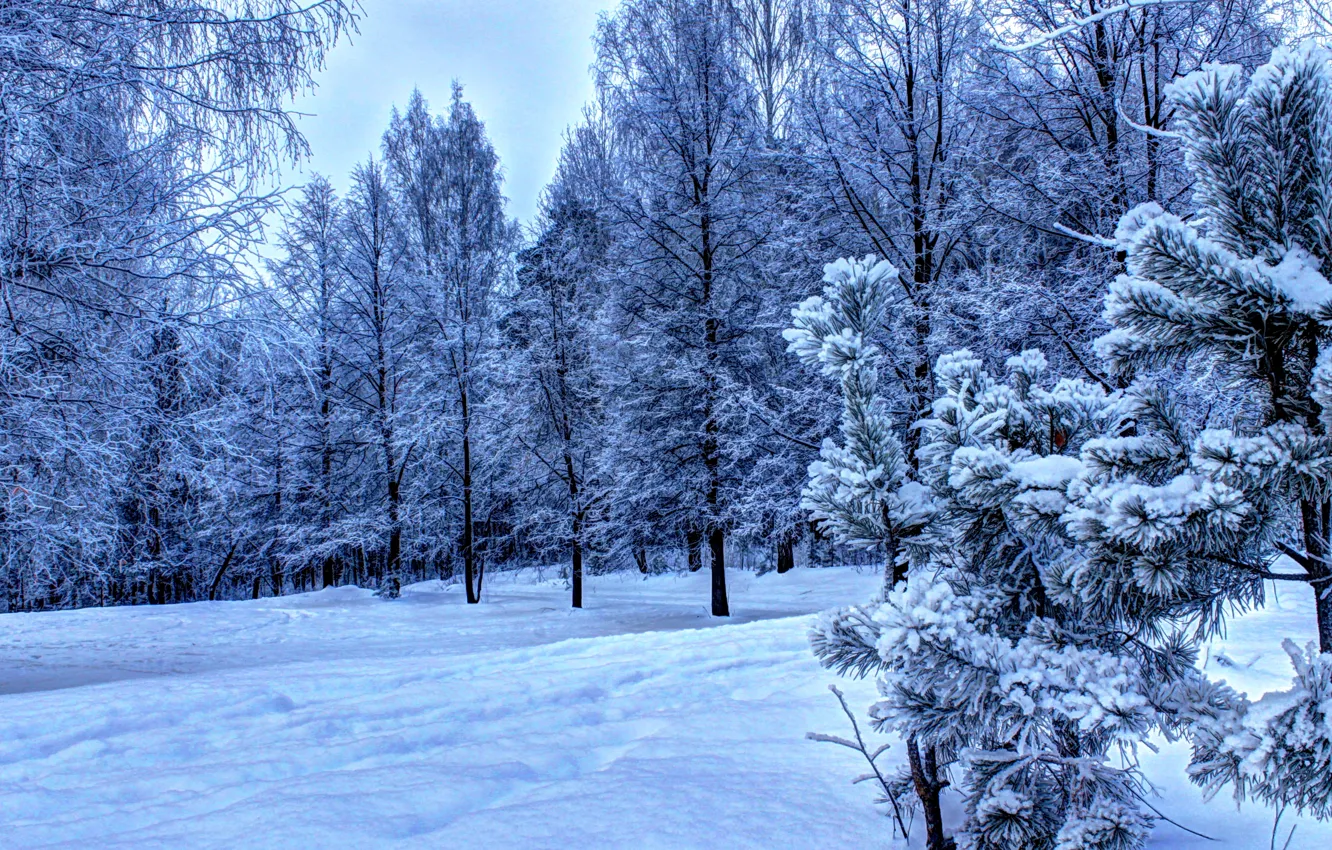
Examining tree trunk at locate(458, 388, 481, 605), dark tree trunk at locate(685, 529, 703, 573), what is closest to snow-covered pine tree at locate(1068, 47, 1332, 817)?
dark tree trunk at locate(685, 529, 703, 573)

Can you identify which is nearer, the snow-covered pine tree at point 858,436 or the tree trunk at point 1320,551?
the tree trunk at point 1320,551

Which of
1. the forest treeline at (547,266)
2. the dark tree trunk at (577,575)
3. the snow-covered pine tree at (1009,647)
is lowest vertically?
the dark tree trunk at (577,575)

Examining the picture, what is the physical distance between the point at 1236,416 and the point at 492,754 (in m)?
2.62

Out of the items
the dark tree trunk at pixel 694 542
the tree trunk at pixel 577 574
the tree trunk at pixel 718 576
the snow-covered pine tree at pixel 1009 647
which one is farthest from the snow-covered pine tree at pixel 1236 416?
the tree trunk at pixel 577 574

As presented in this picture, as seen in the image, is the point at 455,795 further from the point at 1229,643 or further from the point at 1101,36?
the point at 1101,36

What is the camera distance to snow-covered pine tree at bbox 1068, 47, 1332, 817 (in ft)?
3.62

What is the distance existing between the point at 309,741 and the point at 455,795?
1.23 meters

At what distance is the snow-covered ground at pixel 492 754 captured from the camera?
6.48 feet

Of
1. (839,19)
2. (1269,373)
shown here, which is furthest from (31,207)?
(839,19)

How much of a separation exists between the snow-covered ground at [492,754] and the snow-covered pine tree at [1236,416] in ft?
2.01

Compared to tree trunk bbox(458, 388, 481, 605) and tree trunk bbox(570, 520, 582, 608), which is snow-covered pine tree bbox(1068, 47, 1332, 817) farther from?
tree trunk bbox(458, 388, 481, 605)

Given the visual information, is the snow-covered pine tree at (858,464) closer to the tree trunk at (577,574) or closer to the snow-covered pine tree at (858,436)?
the snow-covered pine tree at (858,436)

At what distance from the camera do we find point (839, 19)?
26.8 feet

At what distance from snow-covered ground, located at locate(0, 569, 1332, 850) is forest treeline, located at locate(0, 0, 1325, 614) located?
1341 mm
